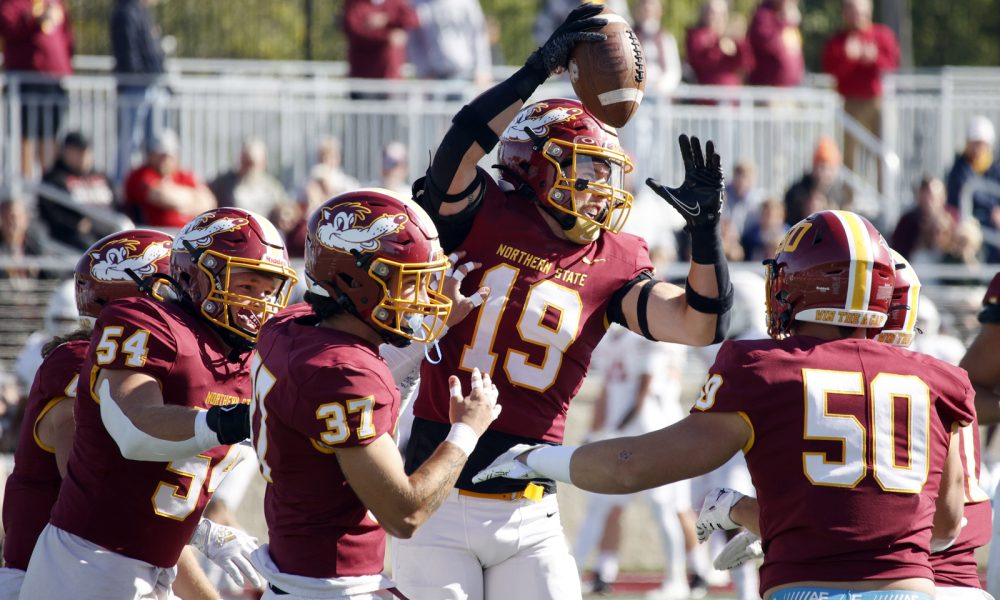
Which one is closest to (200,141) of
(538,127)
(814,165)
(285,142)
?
(285,142)

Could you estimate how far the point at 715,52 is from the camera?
12844 millimetres

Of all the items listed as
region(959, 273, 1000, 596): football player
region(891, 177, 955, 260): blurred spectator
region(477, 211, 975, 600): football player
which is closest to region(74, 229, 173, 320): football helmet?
region(477, 211, 975, 600): football player

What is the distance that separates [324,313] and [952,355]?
17.0 feet

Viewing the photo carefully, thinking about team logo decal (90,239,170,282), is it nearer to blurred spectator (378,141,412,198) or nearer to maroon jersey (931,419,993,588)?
maroon jersey (931,419,993,588)

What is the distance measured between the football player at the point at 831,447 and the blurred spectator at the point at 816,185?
305 inches

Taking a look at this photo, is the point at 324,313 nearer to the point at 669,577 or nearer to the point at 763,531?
the point at 763,531

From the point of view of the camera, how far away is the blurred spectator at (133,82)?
37.4 feet

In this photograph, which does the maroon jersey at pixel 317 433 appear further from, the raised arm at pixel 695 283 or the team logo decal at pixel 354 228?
the raised arm at pixel 695 283

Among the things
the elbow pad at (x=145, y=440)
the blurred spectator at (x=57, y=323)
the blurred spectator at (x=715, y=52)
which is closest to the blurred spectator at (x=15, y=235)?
the blurred spectator at (x=57, y=323)

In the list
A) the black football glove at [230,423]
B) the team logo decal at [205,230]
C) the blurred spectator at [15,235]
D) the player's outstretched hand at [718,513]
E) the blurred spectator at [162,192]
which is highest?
the team logo decal at [205,230]

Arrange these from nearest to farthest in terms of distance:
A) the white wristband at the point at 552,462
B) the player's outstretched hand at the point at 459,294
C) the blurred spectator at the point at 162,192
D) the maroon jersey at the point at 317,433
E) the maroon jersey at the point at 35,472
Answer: the maroon jersey at the point at 317,433 → the white wristband at the point at 552,462 → the player's outstretched hand at the point at 459,294 → the maroon jersey at the point at 35,472 → the blurred spectator at the point at 162,192

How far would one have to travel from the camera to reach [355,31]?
12.2m

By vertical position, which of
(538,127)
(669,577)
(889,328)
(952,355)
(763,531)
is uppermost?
(538,127)

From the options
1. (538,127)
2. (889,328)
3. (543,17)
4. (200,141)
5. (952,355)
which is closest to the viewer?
(889,328)
